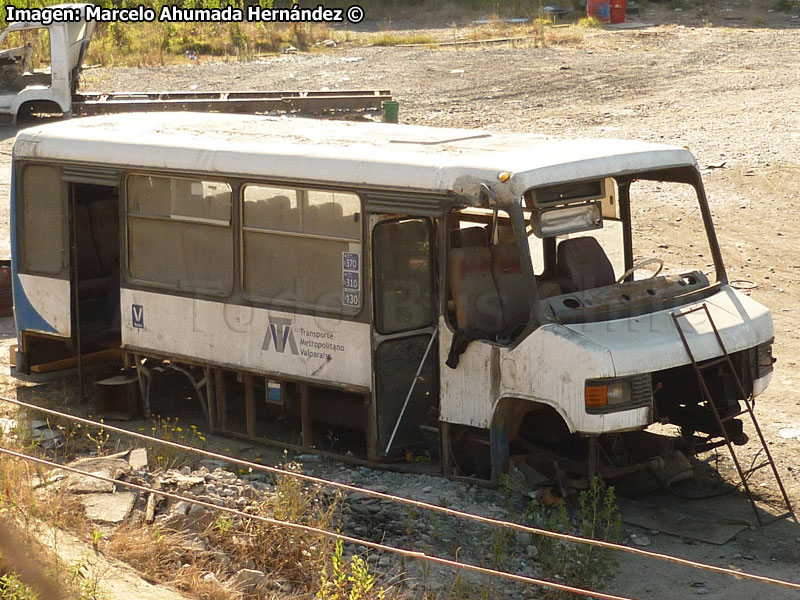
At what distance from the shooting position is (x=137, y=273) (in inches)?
394

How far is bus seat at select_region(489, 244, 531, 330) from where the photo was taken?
27.5 ft

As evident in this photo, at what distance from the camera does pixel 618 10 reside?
121ft

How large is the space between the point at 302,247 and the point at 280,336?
27.6 inches

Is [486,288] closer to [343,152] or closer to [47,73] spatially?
[343,152]

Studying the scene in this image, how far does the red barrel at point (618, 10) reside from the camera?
3662cm

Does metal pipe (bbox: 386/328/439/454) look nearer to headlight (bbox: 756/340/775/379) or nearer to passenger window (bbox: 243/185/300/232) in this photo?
passenger window (bbox: 243/185/300/232)

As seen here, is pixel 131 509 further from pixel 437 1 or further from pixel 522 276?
pixel 437 1

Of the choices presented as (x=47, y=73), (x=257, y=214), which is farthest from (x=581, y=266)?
(x=47, y=73)

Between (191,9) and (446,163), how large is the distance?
104 feet

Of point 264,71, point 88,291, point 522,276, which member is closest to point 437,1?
point 264,71

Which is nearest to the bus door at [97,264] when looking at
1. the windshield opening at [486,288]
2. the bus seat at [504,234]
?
the bus seat at [504,234]

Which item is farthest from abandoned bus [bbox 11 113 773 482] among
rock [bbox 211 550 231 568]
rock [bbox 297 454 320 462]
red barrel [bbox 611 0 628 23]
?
red barrel [bbox 611 0 628 23]

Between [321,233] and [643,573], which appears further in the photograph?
[321,233]

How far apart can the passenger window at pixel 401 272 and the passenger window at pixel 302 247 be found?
17cm
